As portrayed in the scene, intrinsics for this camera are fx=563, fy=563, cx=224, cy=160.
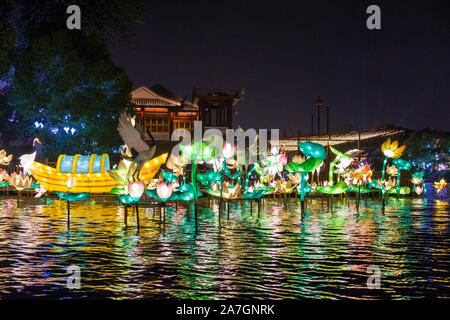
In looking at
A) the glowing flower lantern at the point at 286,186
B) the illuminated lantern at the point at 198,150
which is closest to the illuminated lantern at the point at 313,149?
the illuminated lantern at the point at 198,150

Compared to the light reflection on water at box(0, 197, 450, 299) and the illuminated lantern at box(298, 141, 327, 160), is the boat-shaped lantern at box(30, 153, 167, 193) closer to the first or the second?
the light reflection on water at box(0, 197, 450, 299)

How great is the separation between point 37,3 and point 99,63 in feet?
16.7

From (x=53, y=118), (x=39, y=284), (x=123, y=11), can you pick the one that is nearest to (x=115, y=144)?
(x=53, y=118)

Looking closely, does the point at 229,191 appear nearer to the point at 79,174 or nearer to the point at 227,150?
the point at 227,150

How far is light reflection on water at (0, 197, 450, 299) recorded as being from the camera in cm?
619

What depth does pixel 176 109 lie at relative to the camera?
1911 inches

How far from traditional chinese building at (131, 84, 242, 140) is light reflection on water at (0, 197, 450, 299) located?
103ft

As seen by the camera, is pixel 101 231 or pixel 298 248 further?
pixel 101 231

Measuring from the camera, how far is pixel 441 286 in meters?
6.40

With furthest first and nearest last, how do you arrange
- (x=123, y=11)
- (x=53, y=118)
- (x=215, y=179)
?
(x=123, y=11) → (x=53, y=118) → (x=215, y=179)

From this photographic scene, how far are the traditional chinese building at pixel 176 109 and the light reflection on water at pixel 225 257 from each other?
1240 inches

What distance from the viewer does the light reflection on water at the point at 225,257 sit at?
6188 mm

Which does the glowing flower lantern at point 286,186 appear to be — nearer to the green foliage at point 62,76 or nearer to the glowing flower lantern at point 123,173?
the glowing flower lantern at point 123,173
